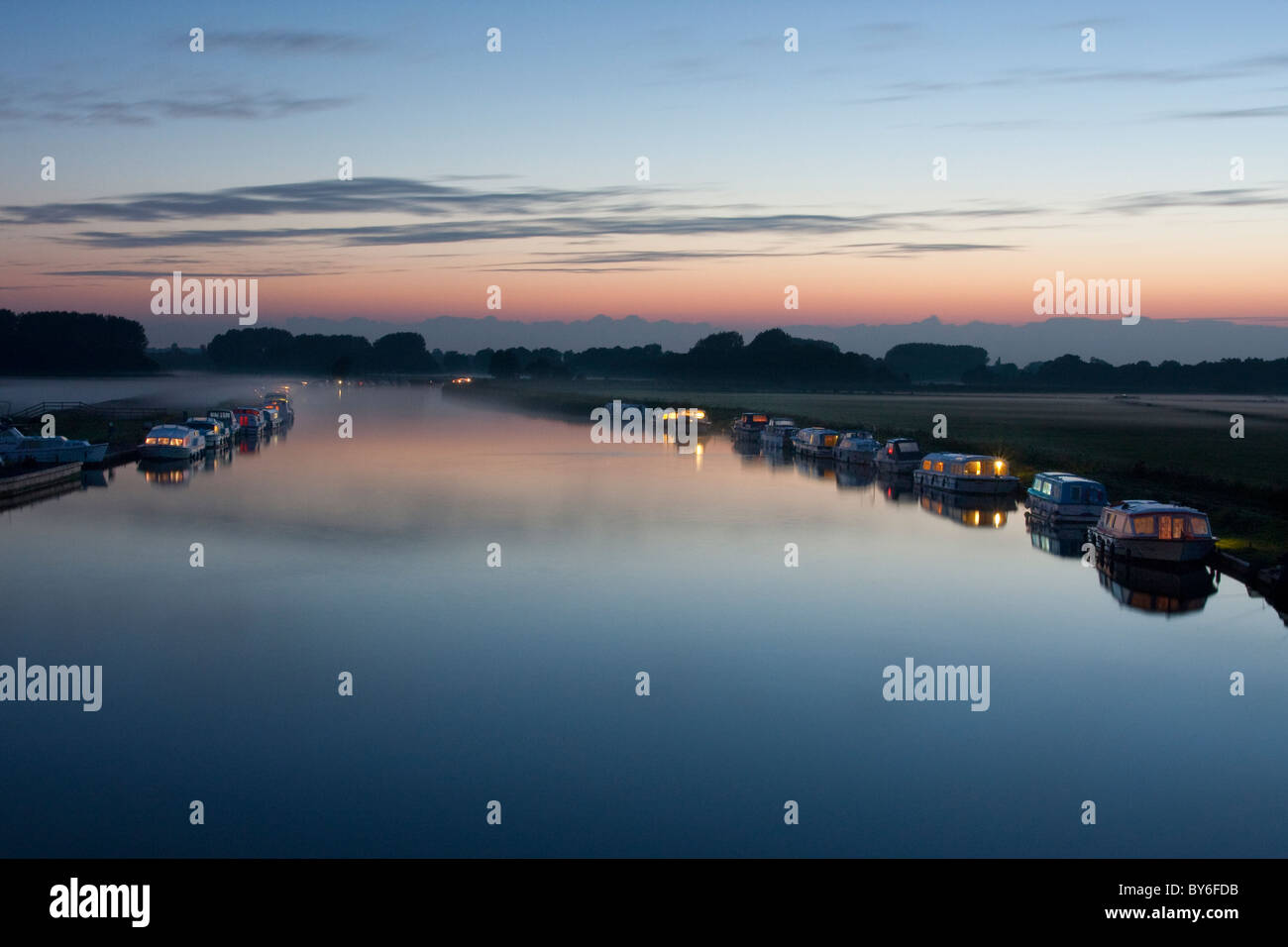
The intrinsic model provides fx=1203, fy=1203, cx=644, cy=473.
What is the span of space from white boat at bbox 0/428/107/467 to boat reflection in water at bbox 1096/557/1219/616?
5524cm

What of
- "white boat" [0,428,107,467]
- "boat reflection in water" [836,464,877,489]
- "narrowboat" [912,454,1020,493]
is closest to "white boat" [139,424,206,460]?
"white boat" [0,428,107,467]

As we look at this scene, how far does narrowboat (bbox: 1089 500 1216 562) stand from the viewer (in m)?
40.8

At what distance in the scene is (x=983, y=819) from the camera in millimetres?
19438

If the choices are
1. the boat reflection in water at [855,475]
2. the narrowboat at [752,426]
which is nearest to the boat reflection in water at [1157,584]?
the boat reflection in water at [855,475]

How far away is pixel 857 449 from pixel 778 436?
772 inches

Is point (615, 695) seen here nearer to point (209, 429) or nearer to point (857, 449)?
point (857, 449)

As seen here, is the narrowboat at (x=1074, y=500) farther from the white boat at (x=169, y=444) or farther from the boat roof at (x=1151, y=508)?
the white boat at (x=169, y=444)

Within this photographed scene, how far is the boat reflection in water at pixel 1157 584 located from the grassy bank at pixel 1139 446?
2174 mm

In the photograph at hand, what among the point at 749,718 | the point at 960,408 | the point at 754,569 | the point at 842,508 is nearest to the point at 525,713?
the point at 749,718

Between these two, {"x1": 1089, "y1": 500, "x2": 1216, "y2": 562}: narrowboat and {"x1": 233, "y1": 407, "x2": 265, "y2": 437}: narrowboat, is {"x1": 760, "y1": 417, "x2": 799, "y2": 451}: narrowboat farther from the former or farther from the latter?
{"x1": 1089, "y1": 500, "x2": 1216, "y2": 562}: narrowboat

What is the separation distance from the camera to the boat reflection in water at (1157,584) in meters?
36.9

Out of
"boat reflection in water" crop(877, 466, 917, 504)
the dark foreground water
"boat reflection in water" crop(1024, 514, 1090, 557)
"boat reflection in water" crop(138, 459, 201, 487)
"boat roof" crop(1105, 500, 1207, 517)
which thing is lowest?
the dark foreground water
